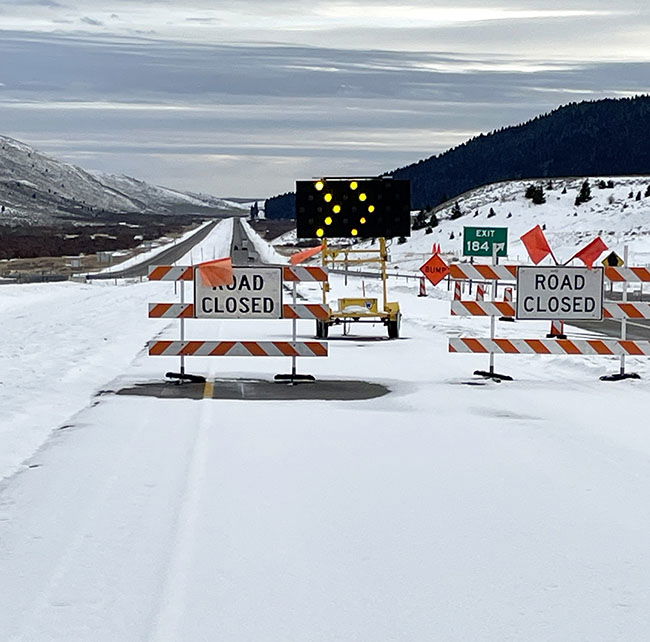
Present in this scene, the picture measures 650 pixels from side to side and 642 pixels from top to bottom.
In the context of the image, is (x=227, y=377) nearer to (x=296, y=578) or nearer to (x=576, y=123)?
(x=296, y=578)

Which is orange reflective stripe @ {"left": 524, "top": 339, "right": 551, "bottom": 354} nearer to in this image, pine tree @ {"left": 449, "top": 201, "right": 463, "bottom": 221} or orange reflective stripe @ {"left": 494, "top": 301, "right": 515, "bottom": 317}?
orange reflective stripe @ {"left": 494, "top": 301, "right": 515, "bottom": 317}

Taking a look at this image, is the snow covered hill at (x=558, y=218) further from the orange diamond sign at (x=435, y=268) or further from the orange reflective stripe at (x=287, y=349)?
the orange reflective stripe at (x=287, y=349)

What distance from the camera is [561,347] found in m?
14.9

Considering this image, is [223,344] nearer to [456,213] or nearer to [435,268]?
[435,268]

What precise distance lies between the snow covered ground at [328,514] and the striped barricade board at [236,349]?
0.77 meters

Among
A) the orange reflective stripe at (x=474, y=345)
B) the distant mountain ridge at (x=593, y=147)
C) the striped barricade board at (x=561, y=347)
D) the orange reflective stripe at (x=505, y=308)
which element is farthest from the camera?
the distant mountain ridge at (x=593, y=147)

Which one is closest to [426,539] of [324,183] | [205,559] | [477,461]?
[205,559]

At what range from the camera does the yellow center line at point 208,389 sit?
13.5 meters

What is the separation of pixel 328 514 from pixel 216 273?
7.24 meters

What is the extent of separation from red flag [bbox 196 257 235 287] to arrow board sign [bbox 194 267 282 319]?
6cm

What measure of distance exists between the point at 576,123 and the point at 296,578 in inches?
7767

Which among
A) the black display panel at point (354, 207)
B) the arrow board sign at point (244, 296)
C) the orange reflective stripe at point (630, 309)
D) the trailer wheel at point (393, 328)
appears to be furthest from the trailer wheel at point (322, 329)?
the orange reflective stripe at point (630, 309)

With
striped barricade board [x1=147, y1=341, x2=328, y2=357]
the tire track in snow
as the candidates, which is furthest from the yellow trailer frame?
the tire track in snow

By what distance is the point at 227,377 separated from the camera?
15414 millimetres
